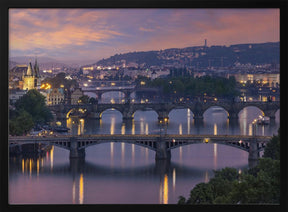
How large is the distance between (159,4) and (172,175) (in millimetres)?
7339

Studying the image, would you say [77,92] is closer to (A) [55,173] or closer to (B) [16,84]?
(B) [16,84]

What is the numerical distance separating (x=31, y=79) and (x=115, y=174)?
14.1 m

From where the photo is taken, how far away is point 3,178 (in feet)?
6.32

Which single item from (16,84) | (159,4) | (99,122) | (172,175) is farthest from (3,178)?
(16,84)

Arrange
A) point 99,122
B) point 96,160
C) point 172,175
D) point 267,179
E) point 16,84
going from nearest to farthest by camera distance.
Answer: point 267,179, point 172,175, point 96,160, point 99,122, point 16,84

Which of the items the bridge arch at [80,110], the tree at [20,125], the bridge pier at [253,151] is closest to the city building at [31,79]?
the bridge arch at [80,110]

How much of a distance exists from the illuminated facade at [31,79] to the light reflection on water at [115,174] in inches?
404

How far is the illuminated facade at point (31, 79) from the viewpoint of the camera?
73.1 feet

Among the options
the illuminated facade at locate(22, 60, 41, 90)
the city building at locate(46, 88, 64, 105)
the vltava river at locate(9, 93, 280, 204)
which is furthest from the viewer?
the illuminated facade at locate(22, 60, 41, 90)

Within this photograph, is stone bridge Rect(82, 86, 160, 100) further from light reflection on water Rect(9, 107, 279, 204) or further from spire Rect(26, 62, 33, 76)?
light reflection on water Rect(9, 107, 279, 204)

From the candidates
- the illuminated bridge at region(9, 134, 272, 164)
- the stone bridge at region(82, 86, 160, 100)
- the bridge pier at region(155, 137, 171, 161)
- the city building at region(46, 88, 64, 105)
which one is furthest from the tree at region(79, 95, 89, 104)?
the bridge pier at region(155, 137, 171, 161)

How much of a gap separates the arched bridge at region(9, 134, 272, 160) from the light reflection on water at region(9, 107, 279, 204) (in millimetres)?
216

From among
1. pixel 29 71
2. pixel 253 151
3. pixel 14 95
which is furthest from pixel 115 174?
pixel 29 71

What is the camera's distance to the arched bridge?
1045 cm
